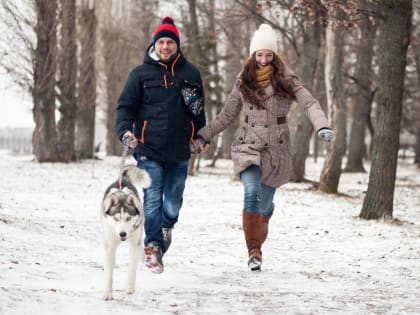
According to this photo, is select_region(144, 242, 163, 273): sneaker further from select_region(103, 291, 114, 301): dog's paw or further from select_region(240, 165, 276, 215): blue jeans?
select_region(103, 291, 114, 301): dog's paw

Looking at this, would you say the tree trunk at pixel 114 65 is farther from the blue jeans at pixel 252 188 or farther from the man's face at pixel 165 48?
the man's face at pixel 165 48

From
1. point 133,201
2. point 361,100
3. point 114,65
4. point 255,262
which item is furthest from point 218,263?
point 114,65

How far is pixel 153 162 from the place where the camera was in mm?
6215

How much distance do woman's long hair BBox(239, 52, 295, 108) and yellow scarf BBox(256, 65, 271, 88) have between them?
0.03 m

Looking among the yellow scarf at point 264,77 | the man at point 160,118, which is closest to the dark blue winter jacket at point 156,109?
the man at point 160,118

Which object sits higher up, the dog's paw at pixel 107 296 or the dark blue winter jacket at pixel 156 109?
the dark blue winter jacket at pixel 156 109

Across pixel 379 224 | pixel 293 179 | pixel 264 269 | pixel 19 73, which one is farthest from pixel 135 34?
pixel 264 269

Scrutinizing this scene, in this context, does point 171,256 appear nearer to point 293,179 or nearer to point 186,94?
point 186,94

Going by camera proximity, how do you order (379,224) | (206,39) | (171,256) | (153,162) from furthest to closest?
1. (206,39)
2. (379,224)
3. (171,256)
4. (153,162)

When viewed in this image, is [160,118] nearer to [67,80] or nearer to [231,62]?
[67,80]

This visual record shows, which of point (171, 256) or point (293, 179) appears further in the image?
point (293, 179)

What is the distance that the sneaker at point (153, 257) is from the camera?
6098mm

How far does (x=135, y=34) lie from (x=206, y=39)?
17271 millimetres

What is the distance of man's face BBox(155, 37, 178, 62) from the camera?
620 centimetres
